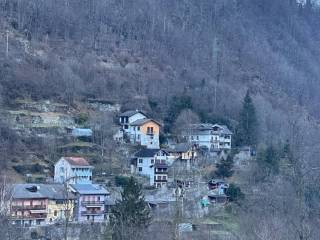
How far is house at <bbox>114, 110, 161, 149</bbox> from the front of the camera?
23109 millimetres

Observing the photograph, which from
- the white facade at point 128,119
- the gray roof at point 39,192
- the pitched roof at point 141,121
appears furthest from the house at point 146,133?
the gray roof at point 39,192

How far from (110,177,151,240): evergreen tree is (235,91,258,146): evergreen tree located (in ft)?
31.3

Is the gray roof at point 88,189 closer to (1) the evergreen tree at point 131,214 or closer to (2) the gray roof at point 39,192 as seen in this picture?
(2) the gray roof at point 39,192

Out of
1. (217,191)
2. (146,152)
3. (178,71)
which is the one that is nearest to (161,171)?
(146,152)

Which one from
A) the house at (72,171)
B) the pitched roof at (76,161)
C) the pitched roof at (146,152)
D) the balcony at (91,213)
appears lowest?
the balcony at (91,213)

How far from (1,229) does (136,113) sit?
1199cm

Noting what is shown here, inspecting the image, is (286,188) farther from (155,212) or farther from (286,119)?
(286,119)

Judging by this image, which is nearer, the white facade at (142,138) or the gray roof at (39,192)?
the gray roof at (39,192)

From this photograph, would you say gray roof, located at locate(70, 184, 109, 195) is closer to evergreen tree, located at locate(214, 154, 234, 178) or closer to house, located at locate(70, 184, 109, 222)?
house, located at locate(70, 184, 109, 222)

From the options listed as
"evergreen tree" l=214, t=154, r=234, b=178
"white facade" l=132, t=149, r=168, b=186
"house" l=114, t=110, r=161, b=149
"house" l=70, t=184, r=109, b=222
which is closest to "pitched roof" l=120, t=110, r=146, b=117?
"house" l=114, t=110, r=161, b=149

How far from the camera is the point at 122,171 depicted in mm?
20625

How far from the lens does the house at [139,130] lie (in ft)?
75.8

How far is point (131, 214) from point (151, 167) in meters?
6.28

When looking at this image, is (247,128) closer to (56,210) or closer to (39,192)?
(56,210)
